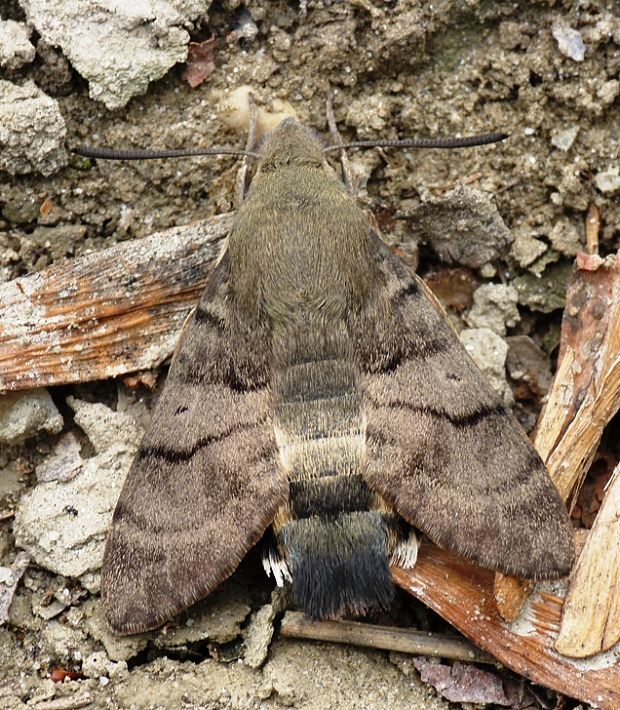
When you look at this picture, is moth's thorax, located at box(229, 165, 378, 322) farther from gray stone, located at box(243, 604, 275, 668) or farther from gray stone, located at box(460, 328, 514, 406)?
gray stone, located at box(243, 604, 275, 668)

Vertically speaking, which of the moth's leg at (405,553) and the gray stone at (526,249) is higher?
the gray stone at (526,249)

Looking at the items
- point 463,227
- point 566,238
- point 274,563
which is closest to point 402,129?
point 463,227

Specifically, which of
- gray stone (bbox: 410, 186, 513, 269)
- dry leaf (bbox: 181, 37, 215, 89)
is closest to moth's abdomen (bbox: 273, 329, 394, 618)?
gray stone (bbox: 410, 186, 513, 269)

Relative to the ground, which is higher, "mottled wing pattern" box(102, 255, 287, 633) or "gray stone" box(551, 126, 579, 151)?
"gray stone" box(551, 126, 579, 151)

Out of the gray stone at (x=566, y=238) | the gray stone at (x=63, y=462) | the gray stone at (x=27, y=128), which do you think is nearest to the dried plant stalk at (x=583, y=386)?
the gray stone at (x=566, y=238)

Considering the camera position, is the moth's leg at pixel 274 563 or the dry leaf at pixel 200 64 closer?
the moth's leg at pixel 274 563

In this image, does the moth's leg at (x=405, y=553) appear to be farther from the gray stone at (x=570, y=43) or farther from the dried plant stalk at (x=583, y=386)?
the gray stone at (x=570, y=43)
